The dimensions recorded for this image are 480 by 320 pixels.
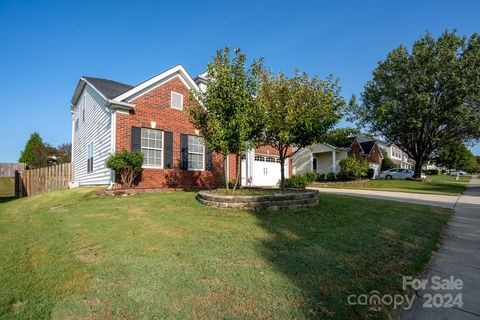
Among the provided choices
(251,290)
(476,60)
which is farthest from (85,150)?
(476,60)

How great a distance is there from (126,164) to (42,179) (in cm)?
921

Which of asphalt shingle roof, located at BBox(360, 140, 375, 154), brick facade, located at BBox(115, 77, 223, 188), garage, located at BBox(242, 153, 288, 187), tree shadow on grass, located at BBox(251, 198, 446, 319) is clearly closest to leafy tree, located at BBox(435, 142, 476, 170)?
asphalt shingle roof, located at BBox(360, 140, 375, 154)

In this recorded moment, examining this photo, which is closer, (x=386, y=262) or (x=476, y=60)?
(x=386, y=262)

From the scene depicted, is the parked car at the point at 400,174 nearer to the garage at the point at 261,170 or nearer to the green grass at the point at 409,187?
the green grass at the point at 409,187

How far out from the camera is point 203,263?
11.7 ft

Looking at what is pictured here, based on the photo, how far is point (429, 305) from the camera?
2.92 m

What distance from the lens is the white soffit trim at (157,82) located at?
1120 cm

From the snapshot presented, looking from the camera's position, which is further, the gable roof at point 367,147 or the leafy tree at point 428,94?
the gable roof at point 367,147

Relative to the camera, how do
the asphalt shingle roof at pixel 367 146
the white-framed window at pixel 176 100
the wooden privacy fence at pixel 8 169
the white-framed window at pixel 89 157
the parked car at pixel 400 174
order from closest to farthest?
the white-framed window at pixel 176 100, the white-framed window at pixel 89 157, the wooden privacy fence at pixel 8 169, the parked car at pixel 400 174, the asphalt shingle roof at pixel 367 146

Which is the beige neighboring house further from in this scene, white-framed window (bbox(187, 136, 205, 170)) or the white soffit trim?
the white soffit trim

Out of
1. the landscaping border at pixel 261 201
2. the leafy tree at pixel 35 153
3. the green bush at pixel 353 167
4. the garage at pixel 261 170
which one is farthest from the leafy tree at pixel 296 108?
the leafy tree at pixel 35 153

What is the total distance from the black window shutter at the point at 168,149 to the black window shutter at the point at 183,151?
0.53 metres

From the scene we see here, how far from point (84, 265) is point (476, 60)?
28.8 meters

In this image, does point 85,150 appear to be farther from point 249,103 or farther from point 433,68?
point 433,68
